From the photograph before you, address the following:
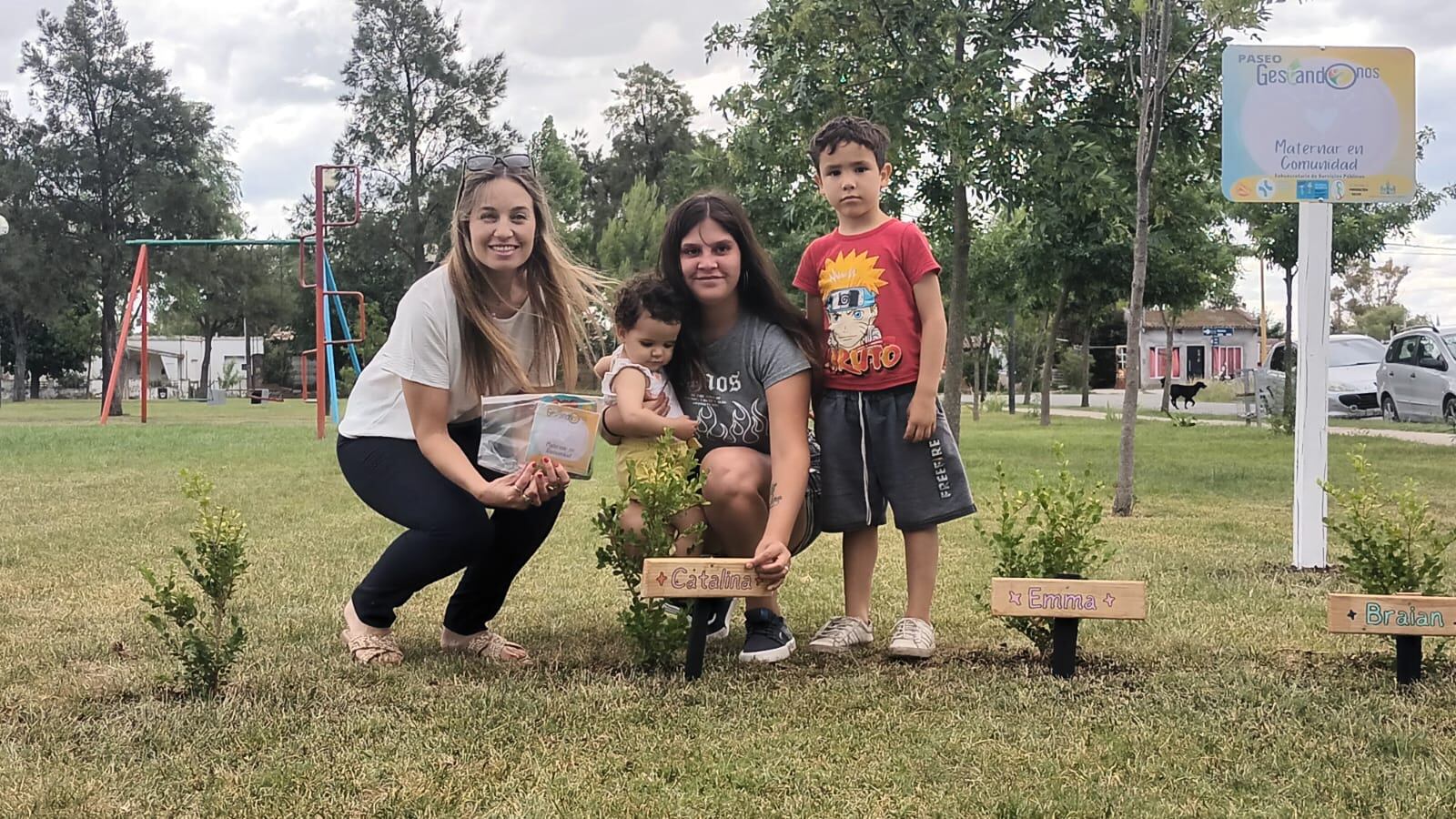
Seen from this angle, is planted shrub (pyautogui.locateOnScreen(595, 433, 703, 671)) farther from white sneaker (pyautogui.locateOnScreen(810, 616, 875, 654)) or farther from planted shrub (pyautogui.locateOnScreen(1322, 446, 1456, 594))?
planted shrub (pyautogui.locateOnScreen(1322, 446, 1456, 594))

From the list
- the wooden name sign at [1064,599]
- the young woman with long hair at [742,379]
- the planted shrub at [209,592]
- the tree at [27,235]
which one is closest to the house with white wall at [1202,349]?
the tree at [27,235]

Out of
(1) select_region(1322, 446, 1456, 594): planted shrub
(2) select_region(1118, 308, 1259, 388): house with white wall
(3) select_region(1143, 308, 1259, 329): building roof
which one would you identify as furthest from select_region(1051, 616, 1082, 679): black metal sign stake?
(2) select_region(1118, 308, 1259, 388): house with white wall

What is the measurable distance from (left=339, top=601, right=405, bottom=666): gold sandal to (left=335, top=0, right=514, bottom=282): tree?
3599cm

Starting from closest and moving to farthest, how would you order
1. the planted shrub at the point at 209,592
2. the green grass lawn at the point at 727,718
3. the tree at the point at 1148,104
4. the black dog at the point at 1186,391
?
the green grass lawn at the point at 727,718 < the planted shrub at the point at 209,592 < the tree at the point at 1148,104 < the black dog at the point at 1186,391

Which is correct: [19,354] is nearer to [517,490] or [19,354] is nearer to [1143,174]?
[1143,174]

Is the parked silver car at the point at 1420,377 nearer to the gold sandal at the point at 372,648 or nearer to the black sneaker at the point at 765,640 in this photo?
the black sneaker at the point at 765,640

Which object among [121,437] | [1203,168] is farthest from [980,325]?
[121,437]

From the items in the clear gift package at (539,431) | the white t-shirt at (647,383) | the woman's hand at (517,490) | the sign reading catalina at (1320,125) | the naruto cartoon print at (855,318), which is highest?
the sign reading catalina at (1320,125)

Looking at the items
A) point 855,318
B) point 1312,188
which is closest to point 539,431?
point 855,318

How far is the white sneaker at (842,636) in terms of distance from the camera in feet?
11.6

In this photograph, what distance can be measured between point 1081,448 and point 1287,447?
2220mm

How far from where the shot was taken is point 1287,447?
1280 cm

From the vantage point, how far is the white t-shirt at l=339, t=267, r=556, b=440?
10.7 ft

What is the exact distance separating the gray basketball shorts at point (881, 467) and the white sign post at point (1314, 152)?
94.7 inches
